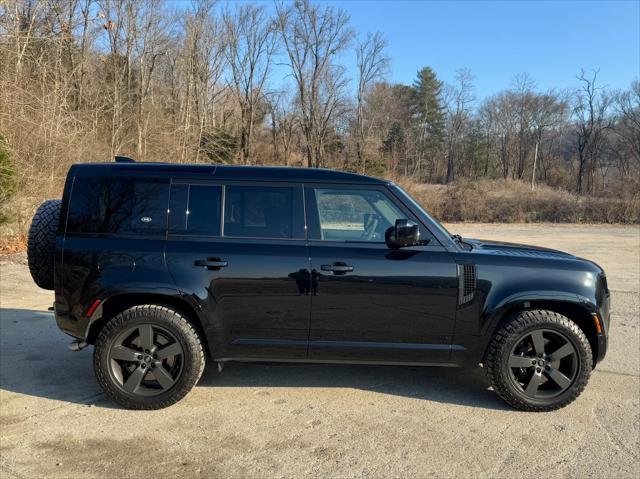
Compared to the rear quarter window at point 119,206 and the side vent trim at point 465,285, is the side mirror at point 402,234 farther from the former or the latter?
the rear quarter window at point 119,206

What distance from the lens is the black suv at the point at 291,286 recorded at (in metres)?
4.02

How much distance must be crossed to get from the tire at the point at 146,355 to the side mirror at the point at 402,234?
68.5 inches

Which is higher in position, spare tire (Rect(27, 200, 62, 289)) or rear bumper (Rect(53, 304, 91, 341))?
spare tire (Rect(27, 200, 62, 289))

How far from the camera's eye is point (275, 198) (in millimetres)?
4172

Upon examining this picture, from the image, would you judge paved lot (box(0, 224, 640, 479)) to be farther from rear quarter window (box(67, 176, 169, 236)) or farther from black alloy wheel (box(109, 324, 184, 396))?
rear quarter window (box(67, 176, 169, 236))

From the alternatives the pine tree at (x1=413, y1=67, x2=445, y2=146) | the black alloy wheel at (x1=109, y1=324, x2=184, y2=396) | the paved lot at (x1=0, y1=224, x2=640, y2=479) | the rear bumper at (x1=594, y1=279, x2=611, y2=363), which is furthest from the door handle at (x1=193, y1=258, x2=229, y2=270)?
the pine tree at (x1=413, y1=67, x2=445, y2=146)

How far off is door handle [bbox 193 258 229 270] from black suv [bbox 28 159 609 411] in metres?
0.01

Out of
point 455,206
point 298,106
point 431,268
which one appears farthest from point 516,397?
point 298,106

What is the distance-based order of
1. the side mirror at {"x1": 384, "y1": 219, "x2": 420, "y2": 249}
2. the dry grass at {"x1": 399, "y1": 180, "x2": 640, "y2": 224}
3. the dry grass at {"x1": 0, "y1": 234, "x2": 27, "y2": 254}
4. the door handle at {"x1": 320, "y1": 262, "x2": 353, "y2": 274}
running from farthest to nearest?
the dry grass at {"x1": 399, "y1": 180, "x2": 640, "y2": 224}, the dry grass at {"x1": 0, "y1": 234, "x2": 27, "y2": 254}, the door handle at {"x1": 320, "y1": 262, "x2": 353, "y2": 274}, the side mirror at {"x1": 384, "y1": 219, "x2": 420, "y2": 249}

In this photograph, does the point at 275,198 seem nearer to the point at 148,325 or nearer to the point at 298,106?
the point at 148,325

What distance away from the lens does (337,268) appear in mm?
3998

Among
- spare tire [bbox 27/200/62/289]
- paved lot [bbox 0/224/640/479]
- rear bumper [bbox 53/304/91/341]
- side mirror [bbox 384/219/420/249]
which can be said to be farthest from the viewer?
spare tire [bbox 27/200/62/289]

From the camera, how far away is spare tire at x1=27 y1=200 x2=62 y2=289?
4.36 m

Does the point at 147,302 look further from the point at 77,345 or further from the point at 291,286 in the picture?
the point at 291,286
